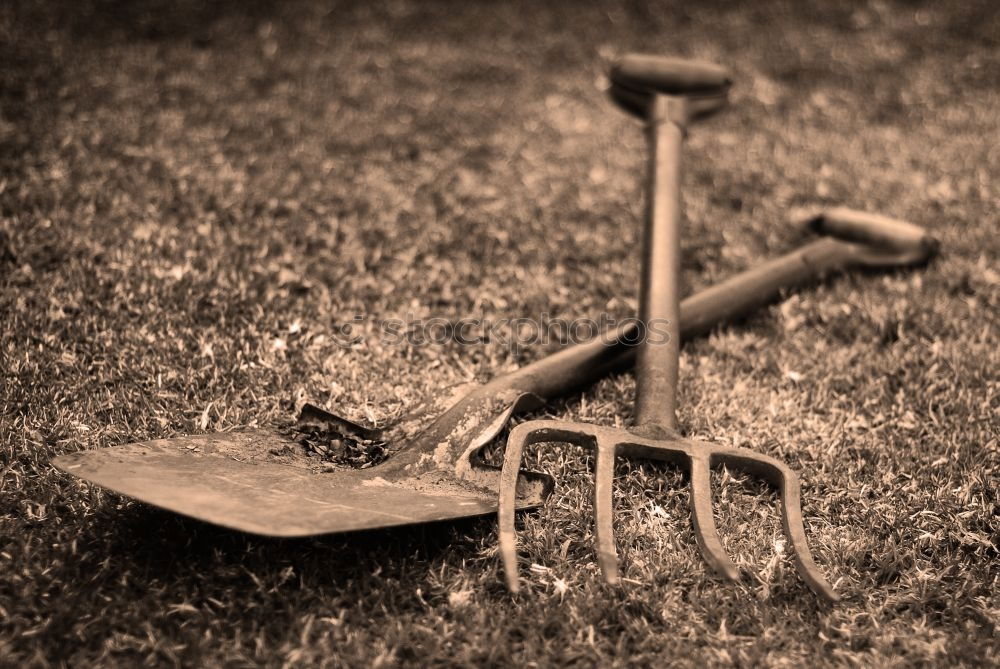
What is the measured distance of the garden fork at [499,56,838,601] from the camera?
181cm

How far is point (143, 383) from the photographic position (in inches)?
96.9

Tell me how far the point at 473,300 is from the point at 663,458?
3.92ft

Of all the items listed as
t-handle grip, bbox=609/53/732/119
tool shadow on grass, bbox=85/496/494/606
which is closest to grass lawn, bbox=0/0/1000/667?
tool shadow on grass, bbox=85/496/494/606

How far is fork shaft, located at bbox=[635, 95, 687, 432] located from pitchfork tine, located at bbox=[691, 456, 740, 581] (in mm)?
189

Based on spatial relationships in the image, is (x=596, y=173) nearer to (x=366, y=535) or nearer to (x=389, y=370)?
(x=389, y=370)

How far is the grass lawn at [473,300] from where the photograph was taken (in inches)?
72.5

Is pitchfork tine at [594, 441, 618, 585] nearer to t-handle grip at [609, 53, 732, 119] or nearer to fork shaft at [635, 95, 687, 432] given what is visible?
fork shaft at [635, 95, 687, 432]

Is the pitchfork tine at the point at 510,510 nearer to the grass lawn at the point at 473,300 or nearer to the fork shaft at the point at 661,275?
the grass lawn at the point at 473,300

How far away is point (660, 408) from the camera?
223 centimetres

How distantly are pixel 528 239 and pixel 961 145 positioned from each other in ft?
7.95

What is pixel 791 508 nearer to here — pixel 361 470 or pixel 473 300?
pixel 361 470

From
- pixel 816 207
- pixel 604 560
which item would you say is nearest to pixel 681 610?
pixel 604 560

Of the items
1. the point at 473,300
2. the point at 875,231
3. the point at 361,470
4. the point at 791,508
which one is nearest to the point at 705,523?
the point at 791,508

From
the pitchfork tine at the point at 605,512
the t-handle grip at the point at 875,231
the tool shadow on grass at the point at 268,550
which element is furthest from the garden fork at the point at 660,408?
the t-handle grip at the point at 875,231
